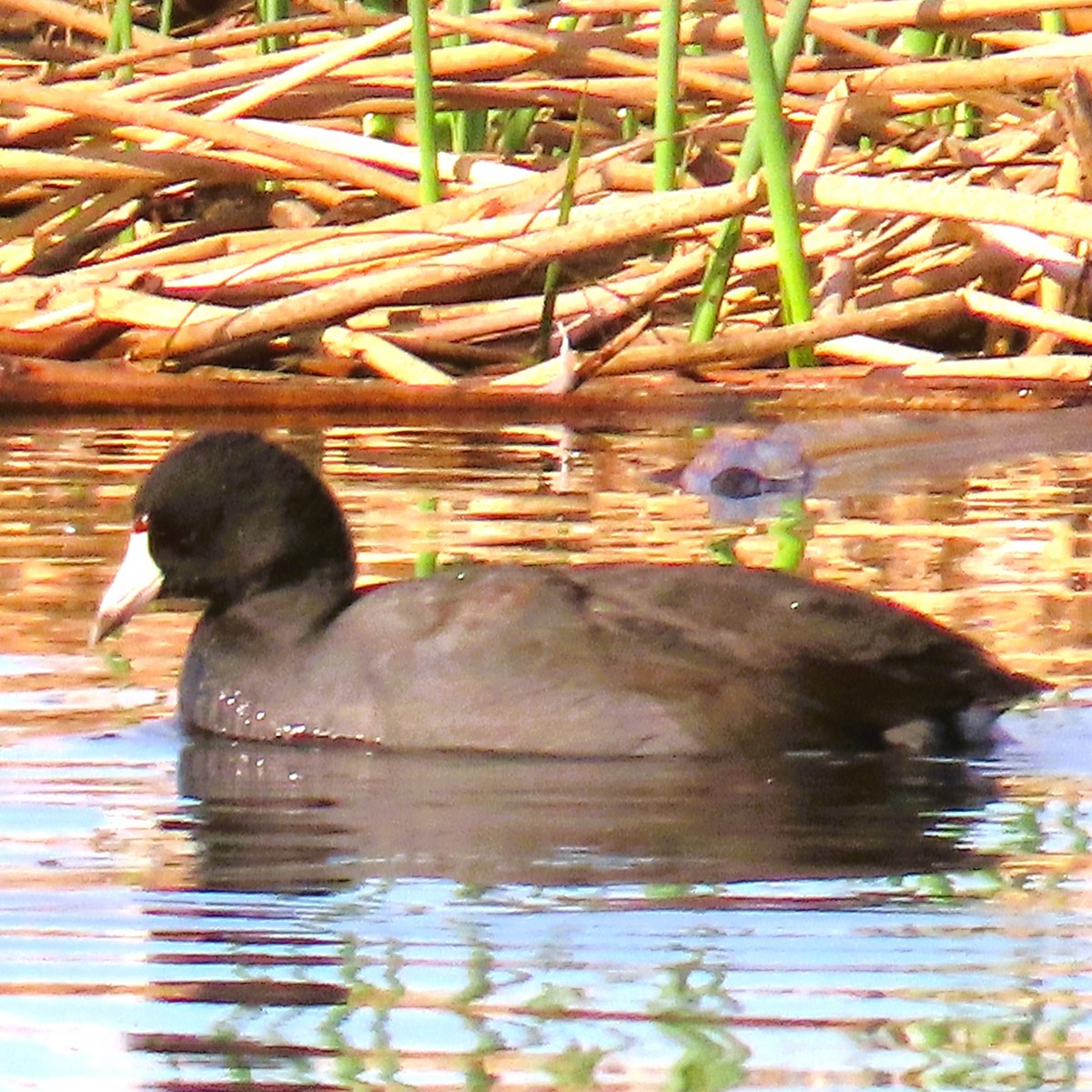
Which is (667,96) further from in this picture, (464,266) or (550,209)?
(464,266)

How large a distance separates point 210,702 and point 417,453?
2.75 m

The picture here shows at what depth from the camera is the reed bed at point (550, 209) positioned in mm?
7703

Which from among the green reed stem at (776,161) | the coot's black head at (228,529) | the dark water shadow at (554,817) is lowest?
the dark water shadow at (554,817)

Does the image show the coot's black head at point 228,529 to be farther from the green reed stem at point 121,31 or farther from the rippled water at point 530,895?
the green reed stem at point 121,31

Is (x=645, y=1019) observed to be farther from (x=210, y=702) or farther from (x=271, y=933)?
(x=210, y=702)

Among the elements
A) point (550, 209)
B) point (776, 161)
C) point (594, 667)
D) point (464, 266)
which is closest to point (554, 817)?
point (594, 667)

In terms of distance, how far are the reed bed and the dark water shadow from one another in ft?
10.2

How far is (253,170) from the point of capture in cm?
841

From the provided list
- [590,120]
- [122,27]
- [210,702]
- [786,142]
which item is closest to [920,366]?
[786,142]

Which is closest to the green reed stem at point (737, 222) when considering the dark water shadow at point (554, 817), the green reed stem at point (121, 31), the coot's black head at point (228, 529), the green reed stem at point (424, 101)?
the green reed stem at point (424, 101)

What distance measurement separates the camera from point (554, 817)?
13.1 feet

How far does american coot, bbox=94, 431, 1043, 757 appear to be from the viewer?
4.43 meters

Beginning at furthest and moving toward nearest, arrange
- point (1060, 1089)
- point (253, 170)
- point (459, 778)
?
1. point (253, 170)
2. point (459, 778)
3. point (1060, 1089)

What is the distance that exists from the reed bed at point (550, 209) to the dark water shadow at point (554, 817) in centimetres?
311
